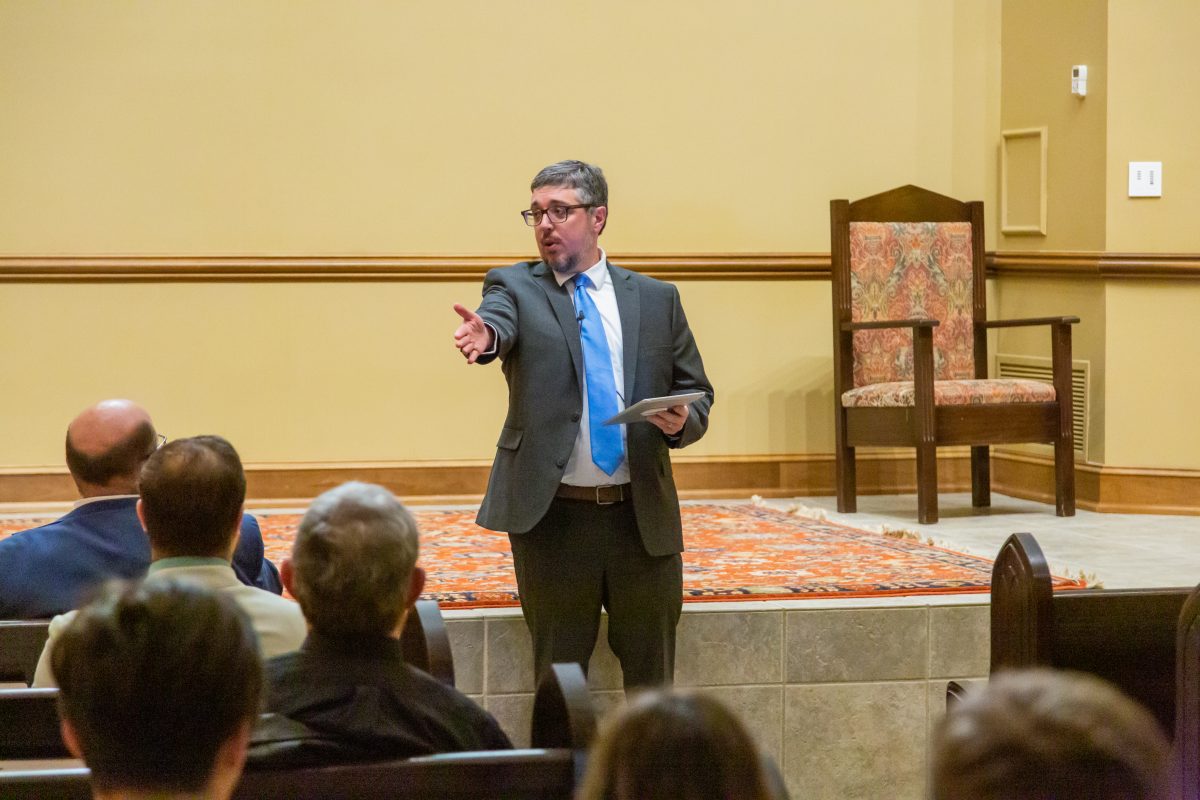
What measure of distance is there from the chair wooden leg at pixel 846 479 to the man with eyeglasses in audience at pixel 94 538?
10.9ft

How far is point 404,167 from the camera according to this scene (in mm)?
6008

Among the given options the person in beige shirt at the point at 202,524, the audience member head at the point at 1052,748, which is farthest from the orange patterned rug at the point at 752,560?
the audience member head at the point at 1052,748

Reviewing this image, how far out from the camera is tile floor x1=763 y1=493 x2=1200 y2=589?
14.2ft

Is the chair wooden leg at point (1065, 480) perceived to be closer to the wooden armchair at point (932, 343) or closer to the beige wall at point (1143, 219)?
the wooden armchair at point (932, 343)

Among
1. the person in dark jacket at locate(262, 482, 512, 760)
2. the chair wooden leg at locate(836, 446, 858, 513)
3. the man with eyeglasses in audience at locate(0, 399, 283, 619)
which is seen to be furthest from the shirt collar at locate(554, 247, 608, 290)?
the chair wooden leg at locate(836, 446, 858, 513)

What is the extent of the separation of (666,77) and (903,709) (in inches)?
128

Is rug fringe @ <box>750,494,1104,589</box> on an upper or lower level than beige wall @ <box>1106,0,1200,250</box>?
lower

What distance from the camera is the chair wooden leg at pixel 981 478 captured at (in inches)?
231

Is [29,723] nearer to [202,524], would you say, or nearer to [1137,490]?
[202,524]

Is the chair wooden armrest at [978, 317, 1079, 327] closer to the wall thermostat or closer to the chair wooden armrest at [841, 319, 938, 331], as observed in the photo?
the chair wooden armrest at [841, 319, 938, 331]

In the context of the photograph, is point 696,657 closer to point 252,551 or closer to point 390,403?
point 252,551

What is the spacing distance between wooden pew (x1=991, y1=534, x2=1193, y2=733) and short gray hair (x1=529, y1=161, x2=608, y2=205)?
3.97ft

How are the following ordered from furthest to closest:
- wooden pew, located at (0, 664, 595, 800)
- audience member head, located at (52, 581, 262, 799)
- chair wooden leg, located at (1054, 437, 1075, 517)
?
chair wooden leg, located at (1054, 437, 1075, 517) < wooden pew, located at (0, 664, 595, 800) < audience member head, located at (52, 581, 262, 799)

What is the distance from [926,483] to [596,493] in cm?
242
